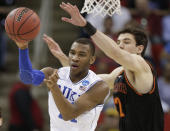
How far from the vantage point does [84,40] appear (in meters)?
A: 5.32

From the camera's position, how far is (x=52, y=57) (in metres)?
9.95

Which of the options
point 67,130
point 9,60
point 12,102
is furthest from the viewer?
point 9,60

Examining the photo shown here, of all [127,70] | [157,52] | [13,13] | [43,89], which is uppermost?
[13,13]

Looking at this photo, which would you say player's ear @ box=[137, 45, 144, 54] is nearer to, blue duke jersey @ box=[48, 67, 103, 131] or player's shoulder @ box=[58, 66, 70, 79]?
blue duke jersey @ box=[48, 67, 103, 131]

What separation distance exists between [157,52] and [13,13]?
5649 mm

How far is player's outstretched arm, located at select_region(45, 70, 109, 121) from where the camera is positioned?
14.7 feet

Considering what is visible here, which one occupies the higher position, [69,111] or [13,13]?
[13,13]

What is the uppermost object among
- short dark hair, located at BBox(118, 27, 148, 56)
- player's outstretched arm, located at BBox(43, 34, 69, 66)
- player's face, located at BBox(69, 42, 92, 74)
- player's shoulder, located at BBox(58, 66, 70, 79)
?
short dark hair, located at BBox(118, 27, 148, 56)

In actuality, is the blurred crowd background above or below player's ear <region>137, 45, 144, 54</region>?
below

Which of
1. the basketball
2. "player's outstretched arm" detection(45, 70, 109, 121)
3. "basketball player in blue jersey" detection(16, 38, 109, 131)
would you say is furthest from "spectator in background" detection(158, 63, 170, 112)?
the basketball

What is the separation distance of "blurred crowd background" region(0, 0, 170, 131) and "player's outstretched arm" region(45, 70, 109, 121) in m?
2.71

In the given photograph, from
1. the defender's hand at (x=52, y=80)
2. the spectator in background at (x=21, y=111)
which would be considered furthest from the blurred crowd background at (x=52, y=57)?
the defender's hand at (x=52, y=80)

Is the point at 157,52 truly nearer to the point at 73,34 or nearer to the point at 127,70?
the point at 73,34

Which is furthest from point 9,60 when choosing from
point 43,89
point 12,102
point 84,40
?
point 84,40
